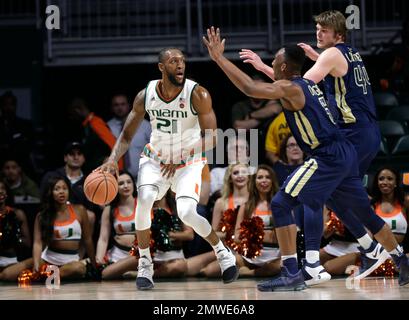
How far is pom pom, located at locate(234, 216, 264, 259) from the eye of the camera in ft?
26.3

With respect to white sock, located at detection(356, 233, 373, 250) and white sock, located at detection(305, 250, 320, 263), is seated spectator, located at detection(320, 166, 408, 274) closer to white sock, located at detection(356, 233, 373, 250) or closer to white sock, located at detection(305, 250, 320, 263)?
white sock, located at detection(356, 233, 373, 250)

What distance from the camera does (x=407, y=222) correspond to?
320 inches

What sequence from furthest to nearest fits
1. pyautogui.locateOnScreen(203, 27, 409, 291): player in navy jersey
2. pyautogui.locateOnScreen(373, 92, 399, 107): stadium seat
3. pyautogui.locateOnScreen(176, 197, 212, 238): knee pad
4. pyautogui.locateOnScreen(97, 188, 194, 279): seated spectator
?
pyautogui.locateOnScreen(373, 92, 399, 107): stadium seat → pyautogui.locateOnScreen(97, 188, 194, 279): seated spectator → pyautogui.locateOnScreen(176, 197, 212, 238): knee pad → pyautogui.locateOnScreen(203, 27, 409, 291): player in navy jersey

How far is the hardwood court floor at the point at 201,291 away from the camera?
19.4 ft

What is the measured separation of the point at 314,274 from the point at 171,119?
160cm

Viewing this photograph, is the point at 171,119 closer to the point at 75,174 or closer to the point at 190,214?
the point at 190,214

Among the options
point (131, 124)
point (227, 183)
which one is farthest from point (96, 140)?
point (131, 124)

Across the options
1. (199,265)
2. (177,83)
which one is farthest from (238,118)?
(177,83)

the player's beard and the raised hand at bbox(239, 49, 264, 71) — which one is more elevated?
the raised hand at bbox(239, 49, 264, 71)

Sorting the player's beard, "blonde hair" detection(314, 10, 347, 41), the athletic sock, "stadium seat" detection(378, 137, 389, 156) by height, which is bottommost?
the athletic sock

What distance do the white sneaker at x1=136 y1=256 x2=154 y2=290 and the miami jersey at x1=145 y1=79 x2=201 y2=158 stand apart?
82 cm

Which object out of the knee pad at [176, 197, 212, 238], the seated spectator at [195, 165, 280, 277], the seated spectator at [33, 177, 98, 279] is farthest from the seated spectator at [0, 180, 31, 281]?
the knee pad at [176, 197, 212, 238]

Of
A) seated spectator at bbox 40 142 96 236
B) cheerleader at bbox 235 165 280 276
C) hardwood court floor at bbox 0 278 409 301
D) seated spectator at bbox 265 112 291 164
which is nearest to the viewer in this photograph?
hardwood court floor at bbox 0 278 409 301
